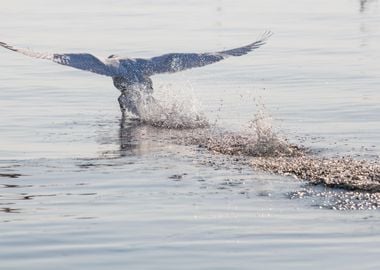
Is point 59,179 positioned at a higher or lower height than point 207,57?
lower

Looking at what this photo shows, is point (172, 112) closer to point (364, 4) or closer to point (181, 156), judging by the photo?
point (181, 156)

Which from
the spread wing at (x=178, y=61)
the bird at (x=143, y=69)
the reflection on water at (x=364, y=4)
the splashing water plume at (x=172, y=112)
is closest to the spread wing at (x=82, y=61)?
the bird at (x=143, y=69)

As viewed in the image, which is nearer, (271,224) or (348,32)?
(271,224)

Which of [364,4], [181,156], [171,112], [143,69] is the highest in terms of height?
[364,4]

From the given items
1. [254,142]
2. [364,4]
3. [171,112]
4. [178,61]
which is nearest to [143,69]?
[178,61]

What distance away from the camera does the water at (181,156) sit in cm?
1122

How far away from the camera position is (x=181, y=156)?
16.9m

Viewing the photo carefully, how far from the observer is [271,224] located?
12.2 m

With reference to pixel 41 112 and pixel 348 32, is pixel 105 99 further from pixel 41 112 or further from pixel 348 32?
pixel 348 32

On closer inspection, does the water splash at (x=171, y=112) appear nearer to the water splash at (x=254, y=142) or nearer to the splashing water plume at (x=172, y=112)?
the splashing water plume at (x=172, y=112)

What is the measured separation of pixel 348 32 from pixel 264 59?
7.10 metres

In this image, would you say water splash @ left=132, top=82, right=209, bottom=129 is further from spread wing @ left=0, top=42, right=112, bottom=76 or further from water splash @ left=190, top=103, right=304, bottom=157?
water splash @ left=190, top=103, right=304, bottom=157

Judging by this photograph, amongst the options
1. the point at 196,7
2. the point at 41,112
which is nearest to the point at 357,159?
the point at 41,112

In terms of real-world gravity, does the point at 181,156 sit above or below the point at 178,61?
below
